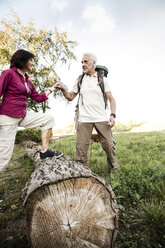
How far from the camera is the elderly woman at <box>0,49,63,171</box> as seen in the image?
2578 mm

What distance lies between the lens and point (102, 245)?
150cm

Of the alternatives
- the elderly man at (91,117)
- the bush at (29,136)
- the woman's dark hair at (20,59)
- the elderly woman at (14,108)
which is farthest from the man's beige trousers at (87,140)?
the bush at (29,136)

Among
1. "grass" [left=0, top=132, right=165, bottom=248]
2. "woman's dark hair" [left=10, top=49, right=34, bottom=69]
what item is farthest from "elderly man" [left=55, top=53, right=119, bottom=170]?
"woman's dark hair" [left=10, top=49, right=34, bottom=69]

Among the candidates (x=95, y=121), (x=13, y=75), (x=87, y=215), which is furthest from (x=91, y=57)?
(x=87, y=215)

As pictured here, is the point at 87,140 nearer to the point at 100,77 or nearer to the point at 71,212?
the point at 100,77

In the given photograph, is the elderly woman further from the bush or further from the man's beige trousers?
the bush

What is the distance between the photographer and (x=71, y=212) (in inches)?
57.5

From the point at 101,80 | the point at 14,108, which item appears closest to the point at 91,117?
the point at 101,80

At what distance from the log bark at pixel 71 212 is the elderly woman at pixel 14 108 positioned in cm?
123

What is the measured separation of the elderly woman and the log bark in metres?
1.23

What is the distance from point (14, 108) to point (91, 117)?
147 cm

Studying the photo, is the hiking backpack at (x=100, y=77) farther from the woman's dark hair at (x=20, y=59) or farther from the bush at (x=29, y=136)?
the bush at (x=29, y=136)

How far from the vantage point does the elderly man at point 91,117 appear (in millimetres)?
3131

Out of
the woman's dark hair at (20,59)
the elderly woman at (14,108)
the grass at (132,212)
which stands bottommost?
the grass at (132,212)
